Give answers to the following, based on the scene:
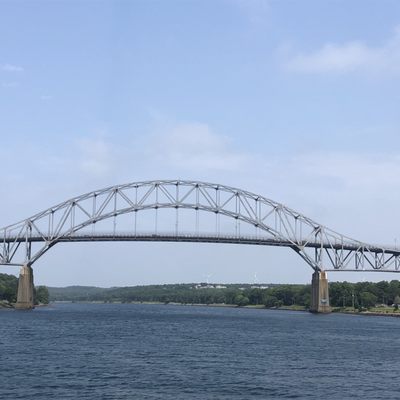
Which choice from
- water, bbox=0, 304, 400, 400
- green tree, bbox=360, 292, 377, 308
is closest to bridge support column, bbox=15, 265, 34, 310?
water, bbox=0, 304, 400, 400

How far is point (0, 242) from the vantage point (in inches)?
5453

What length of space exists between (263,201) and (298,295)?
211 ft

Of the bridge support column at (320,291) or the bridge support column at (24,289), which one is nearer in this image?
the bridge support column at (24,289)

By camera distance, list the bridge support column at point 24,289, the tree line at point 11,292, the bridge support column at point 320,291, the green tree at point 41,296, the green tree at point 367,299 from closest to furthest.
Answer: the bridge support column at point 24,289, the bridge support column at point 320,291, the tree line at point 11,292, the green tree at point 367,299, the green tree at point 41,296

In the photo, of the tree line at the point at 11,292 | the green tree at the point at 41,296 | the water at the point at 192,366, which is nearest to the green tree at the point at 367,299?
the tree line at the point at 11,292

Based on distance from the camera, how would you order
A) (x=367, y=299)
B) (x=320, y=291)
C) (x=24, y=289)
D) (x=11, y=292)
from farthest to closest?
(x=367, y=299)
(x=11, y=292)
(x=320, y=291)
(x=24, y=289)

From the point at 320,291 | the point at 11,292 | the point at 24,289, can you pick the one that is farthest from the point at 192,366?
the point at 11,292

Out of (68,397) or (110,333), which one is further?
(110,333)

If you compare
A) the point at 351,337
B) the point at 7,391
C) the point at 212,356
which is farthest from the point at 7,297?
the point at 7,391

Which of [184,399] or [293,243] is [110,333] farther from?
[293,243]

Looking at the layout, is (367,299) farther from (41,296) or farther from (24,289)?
(41,296)

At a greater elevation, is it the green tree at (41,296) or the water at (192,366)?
the green tree at (41,296)

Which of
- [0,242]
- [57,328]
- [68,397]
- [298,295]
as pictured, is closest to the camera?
[68,397]

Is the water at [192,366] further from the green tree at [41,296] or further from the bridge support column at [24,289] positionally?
the green tree at [41,296]
